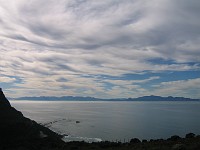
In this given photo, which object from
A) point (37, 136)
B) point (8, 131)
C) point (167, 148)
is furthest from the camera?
point (37, 136)

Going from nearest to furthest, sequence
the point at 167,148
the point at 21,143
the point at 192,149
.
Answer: the point at 192,149
the point at 167,148
the point at 21,143

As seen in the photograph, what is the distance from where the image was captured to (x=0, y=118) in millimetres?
89688

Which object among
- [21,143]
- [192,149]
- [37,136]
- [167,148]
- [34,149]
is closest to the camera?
[192,149]

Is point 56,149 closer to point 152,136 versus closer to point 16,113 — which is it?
point 16,113

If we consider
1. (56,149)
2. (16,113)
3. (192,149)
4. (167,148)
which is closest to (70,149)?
(56,149)

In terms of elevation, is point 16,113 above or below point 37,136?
above

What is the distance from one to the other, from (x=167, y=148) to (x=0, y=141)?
5582cm

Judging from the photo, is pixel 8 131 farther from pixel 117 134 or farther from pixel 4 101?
pixel 117 134

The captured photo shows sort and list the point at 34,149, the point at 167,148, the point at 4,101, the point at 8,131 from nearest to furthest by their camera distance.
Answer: the point at 167,148
the point at 34,149
the point at 8,131
the point at 4,101

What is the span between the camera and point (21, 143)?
75000mm

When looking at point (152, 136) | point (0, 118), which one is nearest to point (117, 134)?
point (152, 136)

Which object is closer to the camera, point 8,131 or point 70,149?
point 70,149

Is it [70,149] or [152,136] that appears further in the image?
[152,136]

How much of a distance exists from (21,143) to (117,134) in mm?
69057
